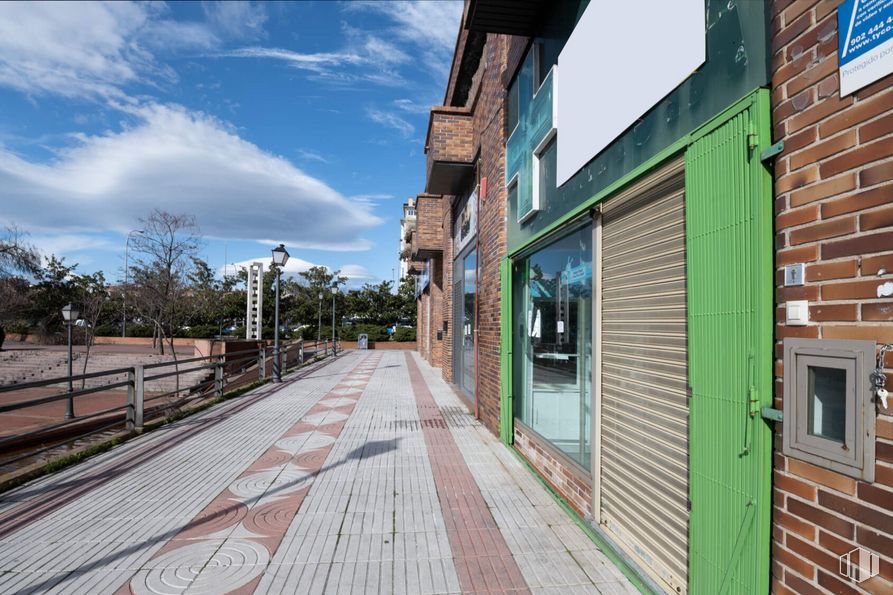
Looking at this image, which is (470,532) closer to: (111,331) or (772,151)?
(772,151)

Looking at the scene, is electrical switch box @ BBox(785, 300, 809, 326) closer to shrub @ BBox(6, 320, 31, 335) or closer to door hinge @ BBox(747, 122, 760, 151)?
door hinge @ BBox(747, 122, 760, 151)

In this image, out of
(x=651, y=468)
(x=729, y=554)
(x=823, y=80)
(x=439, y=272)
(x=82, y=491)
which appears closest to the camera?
(x=823, y=80)

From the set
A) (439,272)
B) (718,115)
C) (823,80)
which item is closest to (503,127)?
(718,115)

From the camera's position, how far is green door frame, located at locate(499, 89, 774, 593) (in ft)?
7.03

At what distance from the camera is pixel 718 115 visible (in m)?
2.44

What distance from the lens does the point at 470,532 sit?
4.02 m

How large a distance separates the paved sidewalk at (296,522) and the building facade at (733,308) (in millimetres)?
617

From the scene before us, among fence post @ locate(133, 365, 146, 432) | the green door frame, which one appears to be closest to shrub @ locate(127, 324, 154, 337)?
fence post @ locate(133, 365, 146, 432)

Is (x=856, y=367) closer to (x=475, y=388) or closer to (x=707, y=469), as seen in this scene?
(x=707, y=469)

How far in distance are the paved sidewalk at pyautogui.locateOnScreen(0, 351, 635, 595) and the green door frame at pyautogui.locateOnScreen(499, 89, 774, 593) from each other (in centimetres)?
105

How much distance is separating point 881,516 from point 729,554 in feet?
2.70

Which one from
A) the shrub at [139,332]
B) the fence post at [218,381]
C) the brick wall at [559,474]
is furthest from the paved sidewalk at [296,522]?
the shrub at [139,332]

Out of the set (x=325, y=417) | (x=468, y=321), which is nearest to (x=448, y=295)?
(x=468, y=321)

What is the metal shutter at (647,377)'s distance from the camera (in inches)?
115
